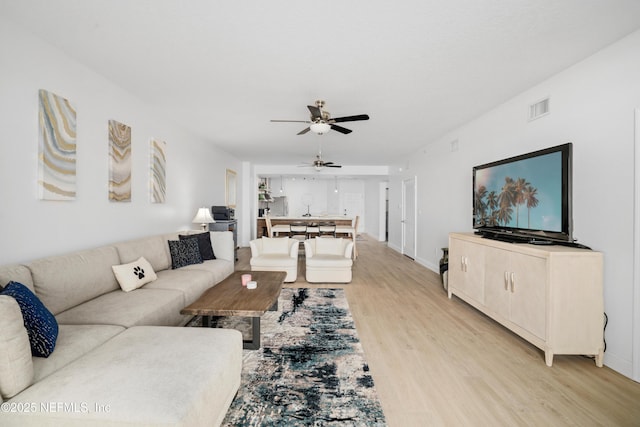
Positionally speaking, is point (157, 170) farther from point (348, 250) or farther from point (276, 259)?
point (348, 250)

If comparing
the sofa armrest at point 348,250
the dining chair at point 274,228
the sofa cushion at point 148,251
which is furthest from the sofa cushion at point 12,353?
the dining chair at point 274,228

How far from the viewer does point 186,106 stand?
391 cm

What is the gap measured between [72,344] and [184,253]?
2106 mm

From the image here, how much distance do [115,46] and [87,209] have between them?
169 centimetres

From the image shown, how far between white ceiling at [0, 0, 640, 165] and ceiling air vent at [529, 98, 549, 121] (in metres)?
0.25

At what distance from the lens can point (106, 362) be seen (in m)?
1.41

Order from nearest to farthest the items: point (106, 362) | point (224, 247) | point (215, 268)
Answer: point (106, 362) → point (215, 268) → point (224, 247)

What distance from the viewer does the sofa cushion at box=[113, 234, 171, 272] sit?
296 cm

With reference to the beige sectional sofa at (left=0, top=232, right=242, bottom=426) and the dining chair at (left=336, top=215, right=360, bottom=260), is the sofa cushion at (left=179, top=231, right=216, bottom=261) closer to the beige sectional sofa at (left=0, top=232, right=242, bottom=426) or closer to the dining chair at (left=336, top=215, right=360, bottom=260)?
the beige sectional sofa at (left=0, top=232, right=242, bottom=426)

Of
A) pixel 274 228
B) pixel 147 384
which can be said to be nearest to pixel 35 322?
pixel 147 384

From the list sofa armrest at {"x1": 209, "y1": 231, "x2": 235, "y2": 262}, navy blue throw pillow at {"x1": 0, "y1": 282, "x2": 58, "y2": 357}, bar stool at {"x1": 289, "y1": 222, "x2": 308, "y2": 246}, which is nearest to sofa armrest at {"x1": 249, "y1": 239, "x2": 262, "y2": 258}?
sofa armrest at {"x1": 209, "y1": 231, "x2": 235, "y2": 262}

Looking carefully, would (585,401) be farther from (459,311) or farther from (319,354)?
(319,354)

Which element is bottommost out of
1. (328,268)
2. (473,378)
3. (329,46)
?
(473,378)

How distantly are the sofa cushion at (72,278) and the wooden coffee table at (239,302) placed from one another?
904mm
